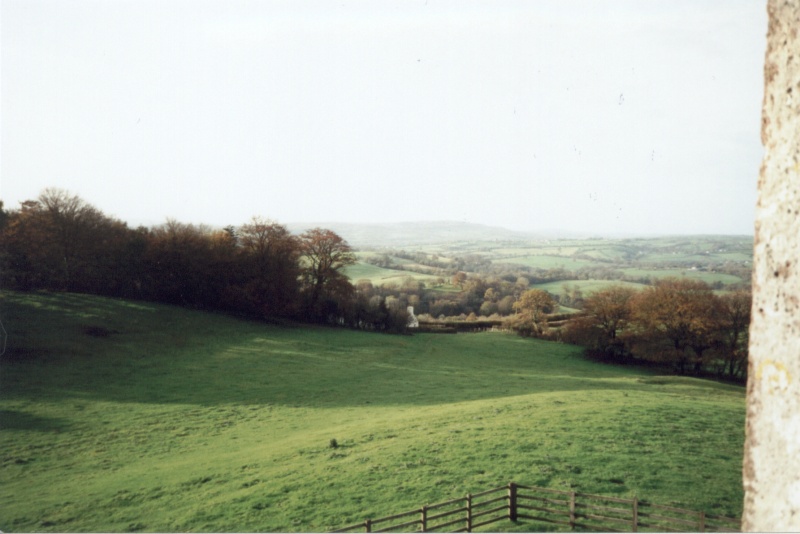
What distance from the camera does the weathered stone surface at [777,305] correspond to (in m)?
1.97

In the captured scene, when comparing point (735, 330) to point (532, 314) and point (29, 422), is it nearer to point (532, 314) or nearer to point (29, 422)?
point (532, 314)

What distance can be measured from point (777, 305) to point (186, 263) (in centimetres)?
5490

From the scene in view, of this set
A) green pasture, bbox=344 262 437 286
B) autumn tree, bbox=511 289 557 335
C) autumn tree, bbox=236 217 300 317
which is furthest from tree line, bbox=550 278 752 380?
green pasture, bbox=344 262 437 286

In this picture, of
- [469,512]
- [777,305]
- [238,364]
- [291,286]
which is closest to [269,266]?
[291,286]

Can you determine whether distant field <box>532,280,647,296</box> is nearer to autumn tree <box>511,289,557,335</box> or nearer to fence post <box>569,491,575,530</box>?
autumn tree <box>511,289,557,335</box>

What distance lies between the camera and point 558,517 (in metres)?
12.6

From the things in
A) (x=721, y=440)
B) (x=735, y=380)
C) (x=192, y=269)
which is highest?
(x=192, y=269)

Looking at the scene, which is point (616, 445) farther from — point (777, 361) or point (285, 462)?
point (777, 361)

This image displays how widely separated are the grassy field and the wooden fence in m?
0.73

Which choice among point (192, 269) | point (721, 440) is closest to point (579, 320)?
point (721, 440)

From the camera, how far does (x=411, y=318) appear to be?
6144 cm

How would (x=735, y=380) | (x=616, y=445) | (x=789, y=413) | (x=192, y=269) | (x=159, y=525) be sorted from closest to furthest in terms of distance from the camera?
1. (x=789, y=413)
2. (x=159, y=525)
3. (x=616, y=445)
4. (x=735, y=380)
5. (x=192, y=269)

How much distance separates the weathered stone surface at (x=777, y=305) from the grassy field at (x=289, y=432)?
11.7 meters

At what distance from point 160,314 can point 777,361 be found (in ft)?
163
